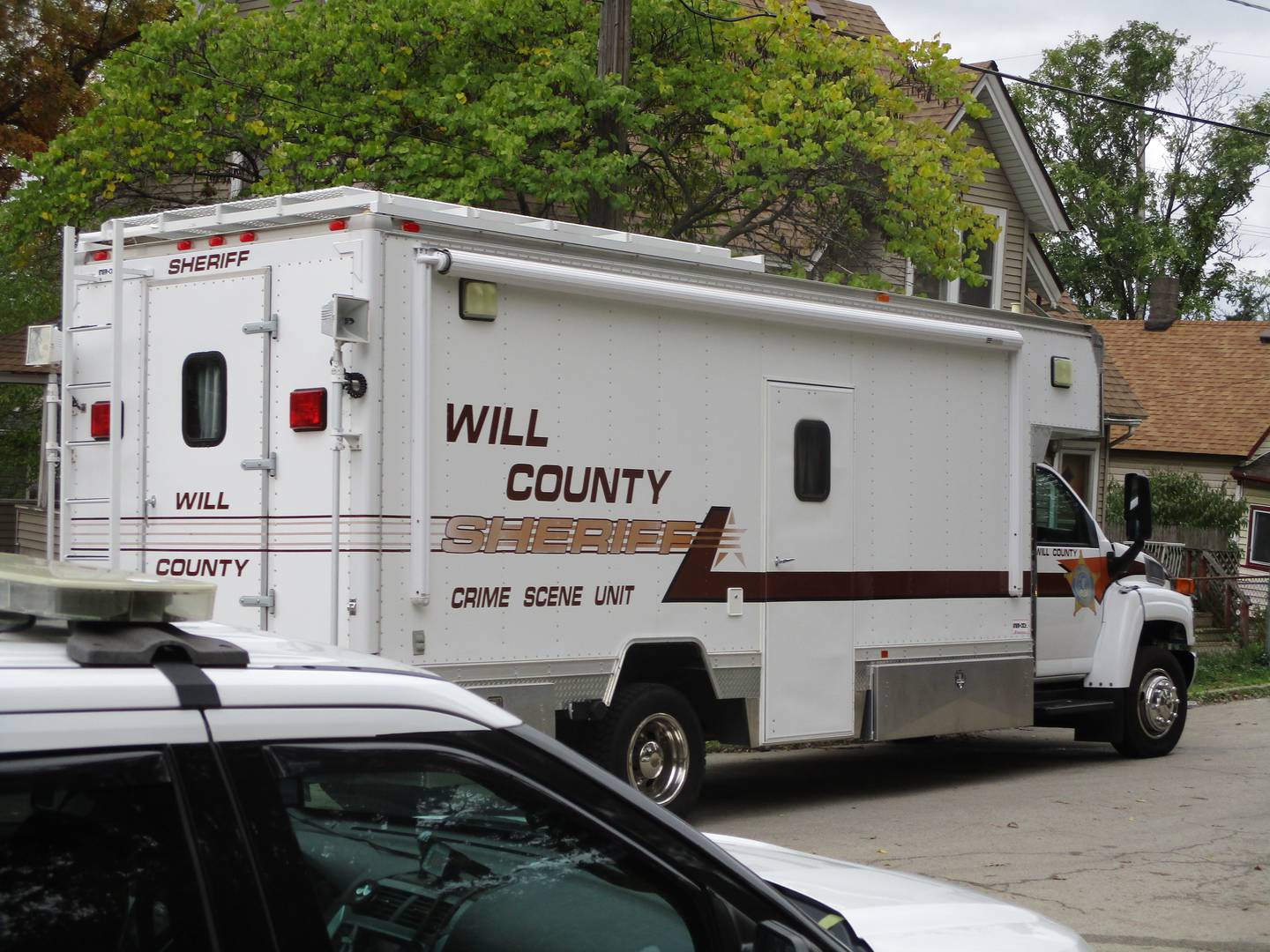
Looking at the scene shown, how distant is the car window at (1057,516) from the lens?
1150cm

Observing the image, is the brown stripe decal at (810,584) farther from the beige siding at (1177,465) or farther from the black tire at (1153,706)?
the beige siding at (1177,465)

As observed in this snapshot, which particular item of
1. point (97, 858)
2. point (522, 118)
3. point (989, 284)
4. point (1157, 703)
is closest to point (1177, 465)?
point (989, 284)

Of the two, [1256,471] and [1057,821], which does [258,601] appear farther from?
[1256,471]

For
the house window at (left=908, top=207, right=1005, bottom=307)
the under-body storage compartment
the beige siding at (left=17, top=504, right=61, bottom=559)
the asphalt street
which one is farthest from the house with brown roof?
the beige siding at (left=17, top=504, right=61, bottom=559)

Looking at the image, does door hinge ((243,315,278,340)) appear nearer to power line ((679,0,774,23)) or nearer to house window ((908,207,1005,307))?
power line ((679,0,774,23))

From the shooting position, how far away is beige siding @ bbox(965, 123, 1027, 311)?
75.9 feet

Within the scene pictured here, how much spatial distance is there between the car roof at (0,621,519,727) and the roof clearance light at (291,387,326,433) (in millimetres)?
5173

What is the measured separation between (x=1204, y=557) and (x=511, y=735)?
25874 mm

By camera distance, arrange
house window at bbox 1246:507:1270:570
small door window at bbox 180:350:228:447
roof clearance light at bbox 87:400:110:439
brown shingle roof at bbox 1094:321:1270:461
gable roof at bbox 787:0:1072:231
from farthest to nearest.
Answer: brown shingle roof at bbox 1094:321:1270:461
house window at bbox 1246:507:1270:570
gable roof at bbox 787:0:1072:231
roof clearance light at bbox 87:400:110:439
small door window at bbox 180:350:228:447

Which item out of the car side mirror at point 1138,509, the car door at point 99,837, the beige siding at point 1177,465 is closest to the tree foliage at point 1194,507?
the beige siding at point 1177,465

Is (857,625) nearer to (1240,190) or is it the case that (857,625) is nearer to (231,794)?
(231,794)

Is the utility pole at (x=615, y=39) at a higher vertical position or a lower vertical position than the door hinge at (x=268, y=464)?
higher

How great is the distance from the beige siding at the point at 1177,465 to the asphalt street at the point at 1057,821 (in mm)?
19146

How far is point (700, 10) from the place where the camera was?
50.3ft
